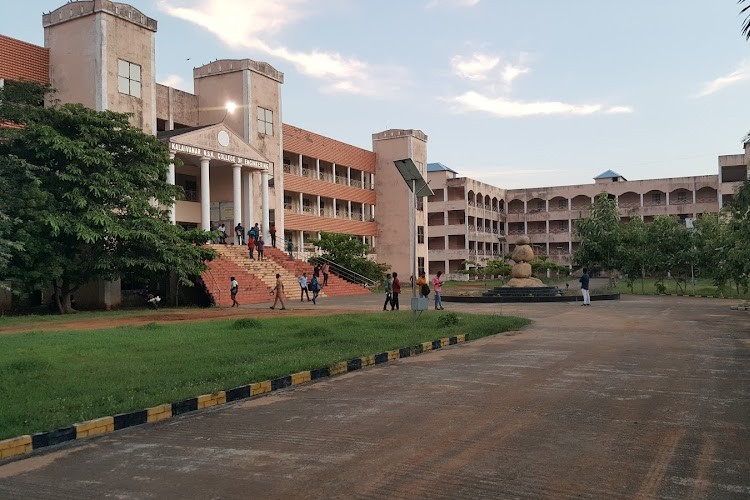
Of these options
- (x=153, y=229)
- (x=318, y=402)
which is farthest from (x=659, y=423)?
(x=153, y=229)

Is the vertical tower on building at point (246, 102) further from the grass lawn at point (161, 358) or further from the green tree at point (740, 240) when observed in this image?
the green tree at point (740, 240)

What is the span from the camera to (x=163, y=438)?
21.2 feet

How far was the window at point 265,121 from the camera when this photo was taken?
4044 cm

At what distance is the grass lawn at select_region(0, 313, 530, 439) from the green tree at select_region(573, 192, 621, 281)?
24.8 m

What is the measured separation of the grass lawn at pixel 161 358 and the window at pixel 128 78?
17730 millimetres

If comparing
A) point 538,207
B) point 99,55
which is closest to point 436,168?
point 538,207

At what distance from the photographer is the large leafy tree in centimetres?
2117

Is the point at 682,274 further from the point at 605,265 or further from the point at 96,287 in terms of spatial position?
the point at 96,287

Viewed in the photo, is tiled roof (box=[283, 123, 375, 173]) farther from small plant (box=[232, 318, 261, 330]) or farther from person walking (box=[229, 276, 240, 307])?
small plant (box=[232, 318, 261, 330])

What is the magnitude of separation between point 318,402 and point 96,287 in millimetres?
22942

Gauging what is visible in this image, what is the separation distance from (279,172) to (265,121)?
129 inches

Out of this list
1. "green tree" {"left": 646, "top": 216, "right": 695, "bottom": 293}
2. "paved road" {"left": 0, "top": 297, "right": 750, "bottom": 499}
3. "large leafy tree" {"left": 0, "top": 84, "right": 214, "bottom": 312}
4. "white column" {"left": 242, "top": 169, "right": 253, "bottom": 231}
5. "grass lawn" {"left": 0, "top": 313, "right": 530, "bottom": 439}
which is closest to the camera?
"paved road" {"left": 0, "top": 297, "right": 750, "bottom": 499}

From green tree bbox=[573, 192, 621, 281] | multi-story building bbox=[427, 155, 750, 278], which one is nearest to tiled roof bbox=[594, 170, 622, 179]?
multi-story building bbox=[427, 155, 750, 278]

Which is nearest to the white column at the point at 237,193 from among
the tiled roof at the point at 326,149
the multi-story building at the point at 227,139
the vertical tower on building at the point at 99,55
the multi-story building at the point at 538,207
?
the multi-story building at the point at 227,139
